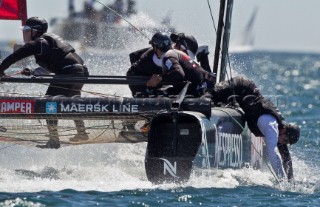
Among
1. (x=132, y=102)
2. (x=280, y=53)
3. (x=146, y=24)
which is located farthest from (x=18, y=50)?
(x=280, y=53)

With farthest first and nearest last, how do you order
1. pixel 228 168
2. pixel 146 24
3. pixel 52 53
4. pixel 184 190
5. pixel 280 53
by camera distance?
pixel 280 53 < pixel 146 24 < pixel 52 53 < pixel 228 168 < pixel 184 190

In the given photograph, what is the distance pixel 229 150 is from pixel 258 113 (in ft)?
1.92

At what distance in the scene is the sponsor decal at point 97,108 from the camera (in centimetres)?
1078

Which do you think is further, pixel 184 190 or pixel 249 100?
pixel 249 100

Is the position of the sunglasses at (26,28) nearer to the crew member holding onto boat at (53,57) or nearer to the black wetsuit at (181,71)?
the crew member holding onto boat at (53,57)

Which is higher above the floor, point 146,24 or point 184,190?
point 146,24

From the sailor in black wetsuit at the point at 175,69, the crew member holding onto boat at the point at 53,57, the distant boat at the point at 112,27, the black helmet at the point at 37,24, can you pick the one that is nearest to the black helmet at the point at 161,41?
the sailor in black wetsuit at the point at 175,69

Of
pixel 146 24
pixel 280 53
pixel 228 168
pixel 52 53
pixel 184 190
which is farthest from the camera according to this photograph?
pixel 280 53

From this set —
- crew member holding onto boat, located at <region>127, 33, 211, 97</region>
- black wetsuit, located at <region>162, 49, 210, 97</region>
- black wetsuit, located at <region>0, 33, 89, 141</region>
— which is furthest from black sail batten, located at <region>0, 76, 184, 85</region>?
black wetsuit, located at <region>0, 33, 89, 141</region>

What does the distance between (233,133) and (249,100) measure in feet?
1.31

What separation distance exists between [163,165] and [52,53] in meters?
2.04

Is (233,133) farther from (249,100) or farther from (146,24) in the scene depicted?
(146,24)

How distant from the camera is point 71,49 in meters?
12.2

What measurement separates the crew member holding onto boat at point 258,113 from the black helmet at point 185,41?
0.95 meters
